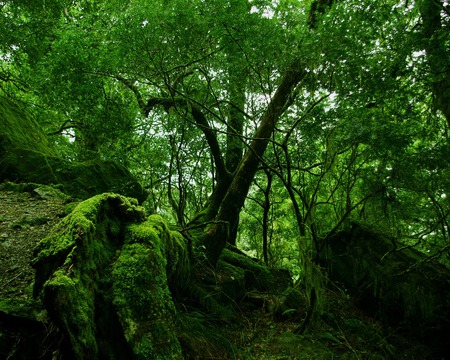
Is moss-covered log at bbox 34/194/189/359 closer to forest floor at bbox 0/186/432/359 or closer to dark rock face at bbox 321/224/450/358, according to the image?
forest floor at bbox 0/186/432/359

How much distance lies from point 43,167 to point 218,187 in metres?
3.91

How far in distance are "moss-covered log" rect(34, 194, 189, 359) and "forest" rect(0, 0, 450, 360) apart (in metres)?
0.02

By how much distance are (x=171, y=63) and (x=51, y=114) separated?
554 cm

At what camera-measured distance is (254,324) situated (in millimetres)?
5492

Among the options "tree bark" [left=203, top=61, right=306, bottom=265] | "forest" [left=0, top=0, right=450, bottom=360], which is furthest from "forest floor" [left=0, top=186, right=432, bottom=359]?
"tree bark" [left=203, top=61, right=306, bottom=265]

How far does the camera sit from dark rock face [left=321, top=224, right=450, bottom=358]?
6516 millimetres

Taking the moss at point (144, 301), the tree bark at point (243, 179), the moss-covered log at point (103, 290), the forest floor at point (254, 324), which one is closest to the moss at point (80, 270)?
the moss-covered log at point (103, 290)

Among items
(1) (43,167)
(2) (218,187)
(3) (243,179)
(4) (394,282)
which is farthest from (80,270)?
(4) (394,282)

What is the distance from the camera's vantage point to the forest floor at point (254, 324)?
3.07 metres

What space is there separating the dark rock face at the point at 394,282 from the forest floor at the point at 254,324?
0.43m

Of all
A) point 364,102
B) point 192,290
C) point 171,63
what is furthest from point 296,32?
point 192,290

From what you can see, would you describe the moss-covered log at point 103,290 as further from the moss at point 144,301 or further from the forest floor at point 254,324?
the forest floor at point 254,324

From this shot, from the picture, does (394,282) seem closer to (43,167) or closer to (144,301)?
(144,301)

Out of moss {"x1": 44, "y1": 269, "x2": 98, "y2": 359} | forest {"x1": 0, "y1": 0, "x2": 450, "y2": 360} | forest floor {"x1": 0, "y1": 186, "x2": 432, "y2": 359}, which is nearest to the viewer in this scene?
moss {"x1": 44, "y1": 269, "x2": 98, "y2": 359}
